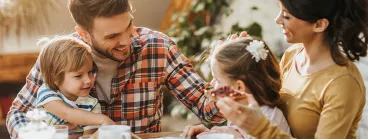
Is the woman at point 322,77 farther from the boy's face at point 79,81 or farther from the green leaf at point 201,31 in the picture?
the green leaf at point 201,31

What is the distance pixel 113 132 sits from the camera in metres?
1.83

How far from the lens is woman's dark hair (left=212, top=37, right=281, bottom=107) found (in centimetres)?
189

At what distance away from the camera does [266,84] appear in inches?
75.5

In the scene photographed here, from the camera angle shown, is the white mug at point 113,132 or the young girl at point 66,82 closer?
the white mug at point 113,132

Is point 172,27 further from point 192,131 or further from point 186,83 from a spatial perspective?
point 192,131

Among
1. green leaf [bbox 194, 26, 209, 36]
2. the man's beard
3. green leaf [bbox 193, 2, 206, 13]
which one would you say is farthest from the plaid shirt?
green leaf [bbox 193, 2, 206, 13]

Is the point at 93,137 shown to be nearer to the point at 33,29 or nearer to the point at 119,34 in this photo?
the point at 119,34

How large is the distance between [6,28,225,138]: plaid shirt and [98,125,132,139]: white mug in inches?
17.7

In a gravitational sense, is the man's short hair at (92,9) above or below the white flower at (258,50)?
above

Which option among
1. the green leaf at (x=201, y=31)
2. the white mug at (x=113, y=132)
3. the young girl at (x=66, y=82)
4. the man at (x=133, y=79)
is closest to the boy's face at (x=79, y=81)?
the young girl at (x=66, y=82)

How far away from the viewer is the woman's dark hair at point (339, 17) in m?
1.79

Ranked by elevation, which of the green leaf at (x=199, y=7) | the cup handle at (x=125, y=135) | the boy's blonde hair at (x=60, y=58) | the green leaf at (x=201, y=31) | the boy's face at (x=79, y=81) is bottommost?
the green leaf at (x=201, y=31)

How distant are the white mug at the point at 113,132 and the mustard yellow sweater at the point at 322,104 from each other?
38 cm

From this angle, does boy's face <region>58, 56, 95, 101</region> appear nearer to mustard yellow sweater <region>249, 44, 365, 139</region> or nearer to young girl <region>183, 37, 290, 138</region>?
young girl <region>183, 37, 290, 138</region>
